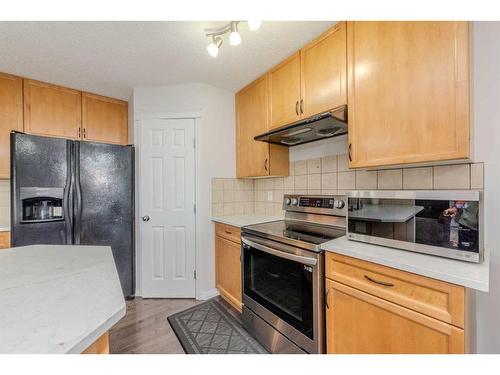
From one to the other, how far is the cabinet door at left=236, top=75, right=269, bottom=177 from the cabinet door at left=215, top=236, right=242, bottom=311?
0.77m

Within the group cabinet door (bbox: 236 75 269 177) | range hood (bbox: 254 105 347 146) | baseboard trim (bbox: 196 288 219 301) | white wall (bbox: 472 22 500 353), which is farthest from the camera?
baseboard trim (bbox: 196 288 219 301)

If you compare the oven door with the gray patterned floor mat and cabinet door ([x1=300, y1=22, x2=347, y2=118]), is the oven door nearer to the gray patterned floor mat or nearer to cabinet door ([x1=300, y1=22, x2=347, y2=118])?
the gray patterned floor mat

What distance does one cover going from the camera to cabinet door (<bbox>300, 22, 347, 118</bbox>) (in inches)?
58.4

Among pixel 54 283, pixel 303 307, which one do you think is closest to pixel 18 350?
pixel 54 283

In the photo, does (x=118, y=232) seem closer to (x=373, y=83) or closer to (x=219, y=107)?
(x=219, y=107)

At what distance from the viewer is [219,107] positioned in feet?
8.14

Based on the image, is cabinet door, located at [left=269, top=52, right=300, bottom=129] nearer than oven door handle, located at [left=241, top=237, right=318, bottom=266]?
No

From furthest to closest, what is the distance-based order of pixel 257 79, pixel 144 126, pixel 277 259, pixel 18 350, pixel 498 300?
1. pixel 144 126
2. pixel 257 79
3. pixel 277 259
4. pixel 498 300
5. pixel 18 350

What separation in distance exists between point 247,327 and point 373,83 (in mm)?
1946

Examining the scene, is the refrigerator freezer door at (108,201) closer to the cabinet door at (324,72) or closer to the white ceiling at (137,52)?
the white ceiling at (137,52)

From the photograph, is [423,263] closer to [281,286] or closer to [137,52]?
[281,286]

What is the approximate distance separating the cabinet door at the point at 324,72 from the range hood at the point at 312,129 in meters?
0.11

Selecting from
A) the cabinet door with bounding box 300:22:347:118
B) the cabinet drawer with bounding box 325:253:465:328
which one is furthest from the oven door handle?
the cabinet door with bounding box 300:22:347:118

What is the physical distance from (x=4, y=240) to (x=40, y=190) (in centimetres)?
53
